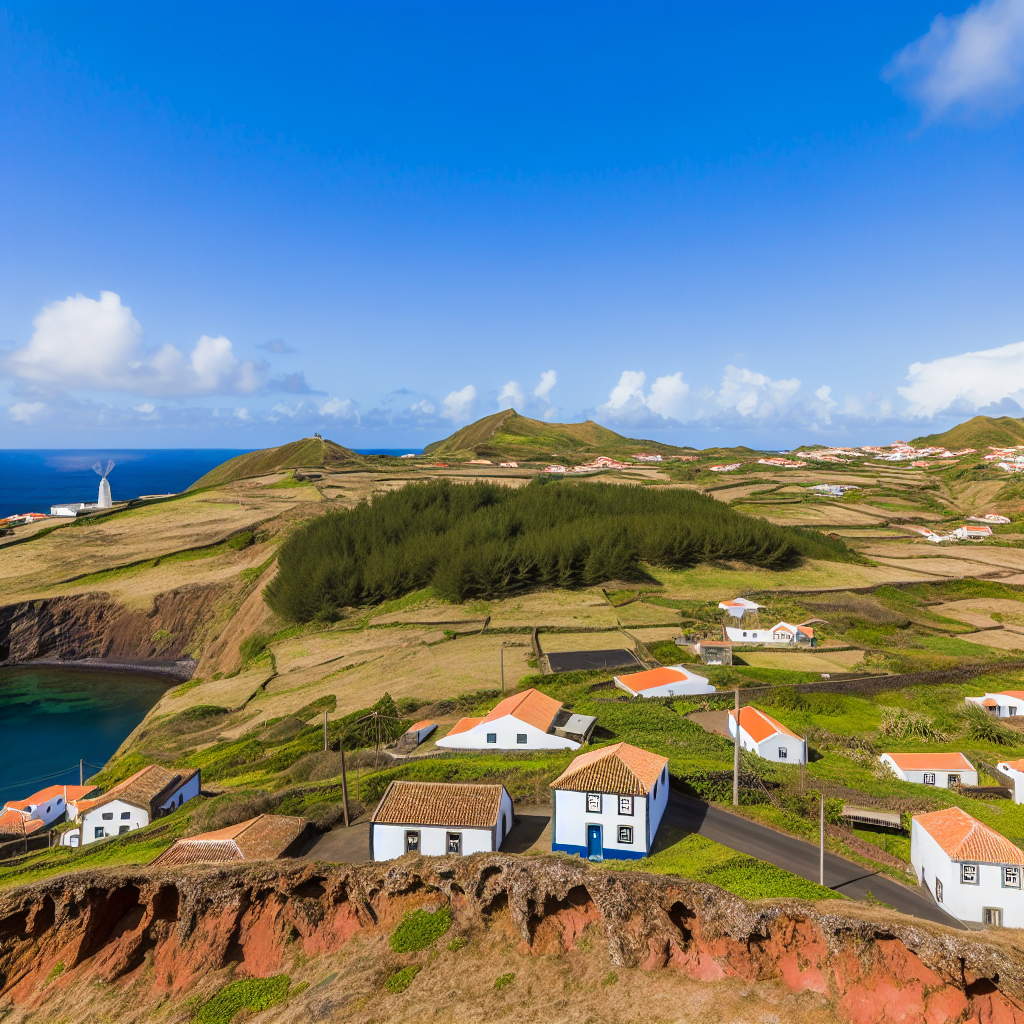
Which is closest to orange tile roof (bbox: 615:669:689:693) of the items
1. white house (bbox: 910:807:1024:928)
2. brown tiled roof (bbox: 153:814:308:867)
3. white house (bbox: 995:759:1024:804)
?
white house (bbox: 995:759:1024:804)

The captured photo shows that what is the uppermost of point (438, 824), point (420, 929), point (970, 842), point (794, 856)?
point (420, 929)

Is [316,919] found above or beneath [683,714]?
above

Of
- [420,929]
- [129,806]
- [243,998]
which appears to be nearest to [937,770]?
[420,929]

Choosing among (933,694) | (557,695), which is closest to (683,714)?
(557,695)

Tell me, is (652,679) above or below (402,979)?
below

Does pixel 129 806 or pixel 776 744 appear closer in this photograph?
pixel 129 806

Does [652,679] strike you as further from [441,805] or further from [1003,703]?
[441,805]

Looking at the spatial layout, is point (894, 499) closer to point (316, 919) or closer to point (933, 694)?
point (933, 694)

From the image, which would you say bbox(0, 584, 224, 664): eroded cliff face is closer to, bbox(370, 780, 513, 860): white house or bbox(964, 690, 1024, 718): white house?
bbox(370, 780, 513, 860): white house
